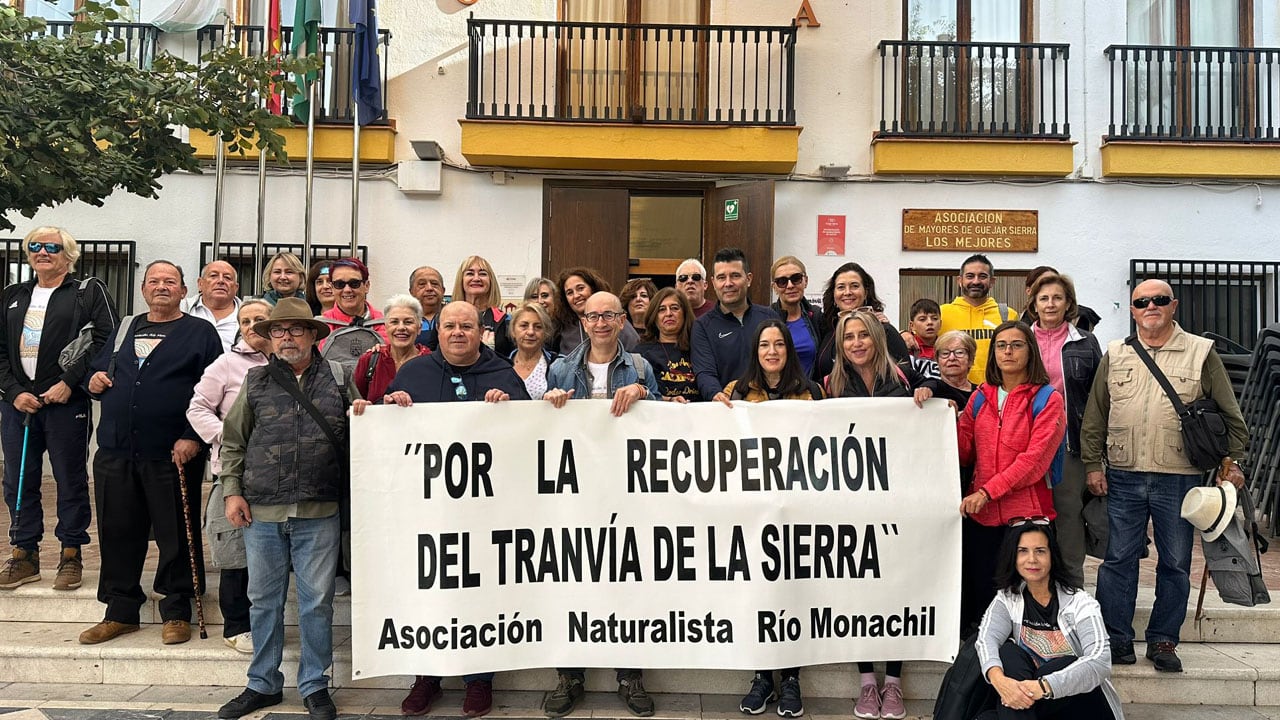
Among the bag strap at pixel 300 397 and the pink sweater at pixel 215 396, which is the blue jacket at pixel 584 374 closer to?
the bag strap at pixel 300 397

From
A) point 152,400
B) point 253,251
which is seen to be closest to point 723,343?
point 152,400

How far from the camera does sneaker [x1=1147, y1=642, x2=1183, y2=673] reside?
4.56 metres

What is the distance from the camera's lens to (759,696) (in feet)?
14.4

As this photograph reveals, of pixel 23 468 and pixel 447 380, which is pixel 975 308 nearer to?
pixel 447 380

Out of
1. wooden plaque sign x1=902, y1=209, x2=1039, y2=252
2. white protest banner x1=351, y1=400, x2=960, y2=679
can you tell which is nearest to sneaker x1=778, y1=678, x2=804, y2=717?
white protest banner x1=351, y1=400, x2=960, y2=679

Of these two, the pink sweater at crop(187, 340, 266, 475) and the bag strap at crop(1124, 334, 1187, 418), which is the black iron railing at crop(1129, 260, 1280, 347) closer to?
the bag strap at crop(1124, 334, 1187, 418)

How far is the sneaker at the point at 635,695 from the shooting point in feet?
14.2

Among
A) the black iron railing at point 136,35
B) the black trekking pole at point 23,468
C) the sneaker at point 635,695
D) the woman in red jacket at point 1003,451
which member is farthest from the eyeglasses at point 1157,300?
the black iron railing at point 136,35

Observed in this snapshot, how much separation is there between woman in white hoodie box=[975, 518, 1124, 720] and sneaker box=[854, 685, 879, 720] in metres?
0.65

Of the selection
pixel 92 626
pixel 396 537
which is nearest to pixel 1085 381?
pixel 396 537

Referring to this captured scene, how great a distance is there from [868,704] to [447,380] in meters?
2.49

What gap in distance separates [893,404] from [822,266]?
625cm

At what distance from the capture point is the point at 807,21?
413 inches

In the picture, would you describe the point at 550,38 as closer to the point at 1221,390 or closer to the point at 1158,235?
the point at 1158,235
